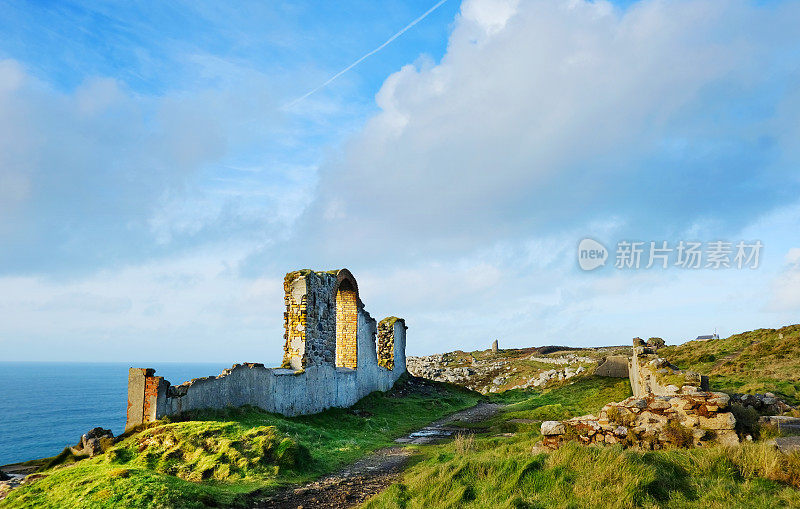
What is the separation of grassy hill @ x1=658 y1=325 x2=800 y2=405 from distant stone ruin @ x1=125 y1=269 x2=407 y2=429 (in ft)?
38.9

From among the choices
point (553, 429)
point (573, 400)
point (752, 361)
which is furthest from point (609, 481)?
point (752, 361)

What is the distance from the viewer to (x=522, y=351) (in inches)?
2165

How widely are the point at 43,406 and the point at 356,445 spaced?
7031 cm

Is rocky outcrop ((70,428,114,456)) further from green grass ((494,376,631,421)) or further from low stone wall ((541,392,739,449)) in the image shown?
green grass ((494,376,631,421))

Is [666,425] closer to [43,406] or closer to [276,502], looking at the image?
[276,502]

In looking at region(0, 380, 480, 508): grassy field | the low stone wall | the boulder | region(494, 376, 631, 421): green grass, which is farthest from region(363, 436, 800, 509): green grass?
region(494, 376, 631, 421): green grass

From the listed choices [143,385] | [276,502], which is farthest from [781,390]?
[143,385]

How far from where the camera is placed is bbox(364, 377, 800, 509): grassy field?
5.67 m

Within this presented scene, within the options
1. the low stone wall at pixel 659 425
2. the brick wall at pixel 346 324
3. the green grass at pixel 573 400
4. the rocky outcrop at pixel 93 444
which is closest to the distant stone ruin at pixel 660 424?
the low stone wall at pixel 659 425

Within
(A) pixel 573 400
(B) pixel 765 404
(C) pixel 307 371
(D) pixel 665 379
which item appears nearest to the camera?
(B) pixel 765 404

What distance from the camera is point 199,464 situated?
8.24 metres

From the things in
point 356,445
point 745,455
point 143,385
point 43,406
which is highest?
point 143,385

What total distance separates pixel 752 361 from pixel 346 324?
1725cm

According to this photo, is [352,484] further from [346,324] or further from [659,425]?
[346,324]
